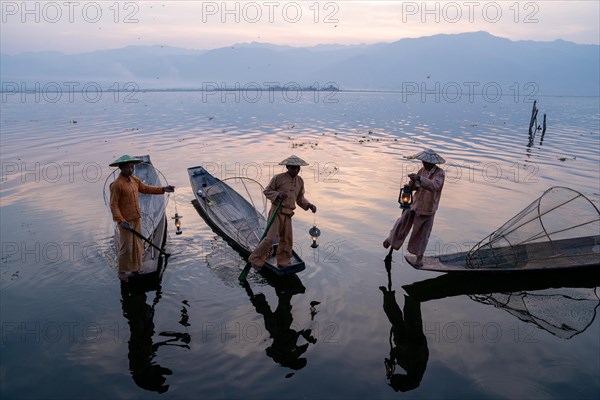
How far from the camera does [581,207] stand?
8781 millimetres

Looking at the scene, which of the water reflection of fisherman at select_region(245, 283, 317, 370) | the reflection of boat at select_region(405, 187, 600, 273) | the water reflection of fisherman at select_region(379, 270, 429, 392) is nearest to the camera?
the water reflection of fisherman at select_region(379, 270, 429, 392)

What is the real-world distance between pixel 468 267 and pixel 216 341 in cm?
502

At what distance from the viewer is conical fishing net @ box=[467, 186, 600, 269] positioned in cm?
826

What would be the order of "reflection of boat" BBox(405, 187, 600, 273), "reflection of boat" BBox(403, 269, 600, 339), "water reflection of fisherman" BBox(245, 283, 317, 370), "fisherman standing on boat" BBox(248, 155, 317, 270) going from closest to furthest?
"water reflection of fisherman" BBox(245, 283, 317, 370)
"reflection of boat" BBox(403, 269, 600, 339)
"fisherman standing on boat" BBox(248, 155, 317, 270)
"reflection of boat" BBox(405, 187, 600, 273)

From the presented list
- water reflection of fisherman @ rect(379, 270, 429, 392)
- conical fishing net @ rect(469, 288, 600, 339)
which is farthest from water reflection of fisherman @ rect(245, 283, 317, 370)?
conical fishing net @ rect(469, 288, 600, 339)

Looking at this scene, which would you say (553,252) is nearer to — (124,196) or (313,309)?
(313,309)

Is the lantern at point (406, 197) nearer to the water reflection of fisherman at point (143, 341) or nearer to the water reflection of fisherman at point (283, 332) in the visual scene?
the water reflection of fisherman at point (283, 332)

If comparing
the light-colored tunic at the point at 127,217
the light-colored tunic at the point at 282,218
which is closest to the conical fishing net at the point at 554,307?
the light-colored tunic at the point at 282,218

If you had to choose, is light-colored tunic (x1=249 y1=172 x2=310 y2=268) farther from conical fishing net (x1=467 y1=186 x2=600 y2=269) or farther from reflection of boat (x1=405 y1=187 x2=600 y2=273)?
conical fishing net (x1=467 y1=186 x2=600 y2=269)

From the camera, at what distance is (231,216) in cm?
1091

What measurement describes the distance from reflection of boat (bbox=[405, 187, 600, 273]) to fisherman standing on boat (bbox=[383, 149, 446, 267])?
457 millimetres

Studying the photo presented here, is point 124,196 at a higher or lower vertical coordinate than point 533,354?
higher

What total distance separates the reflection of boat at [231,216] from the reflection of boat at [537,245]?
3.43 m

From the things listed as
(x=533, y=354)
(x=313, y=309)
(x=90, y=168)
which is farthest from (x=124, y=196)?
(x=90, y=168)
